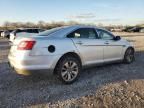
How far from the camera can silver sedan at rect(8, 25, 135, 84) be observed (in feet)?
20.8

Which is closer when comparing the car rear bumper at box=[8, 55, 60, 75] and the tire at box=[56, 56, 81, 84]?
the car rear bumper at box=[8, 55, 60, 75]

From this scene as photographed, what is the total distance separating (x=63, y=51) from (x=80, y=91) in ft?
3.93

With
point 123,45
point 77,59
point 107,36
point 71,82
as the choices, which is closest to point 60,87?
point 71,82

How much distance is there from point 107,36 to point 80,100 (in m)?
3.63

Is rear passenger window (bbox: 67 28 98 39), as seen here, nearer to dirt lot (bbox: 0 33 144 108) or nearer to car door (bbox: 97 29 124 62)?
car door (bbox: 97 29 124 62)

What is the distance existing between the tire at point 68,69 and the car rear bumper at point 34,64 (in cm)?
20

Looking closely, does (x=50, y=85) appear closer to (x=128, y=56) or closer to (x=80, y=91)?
(x=80, y=91)

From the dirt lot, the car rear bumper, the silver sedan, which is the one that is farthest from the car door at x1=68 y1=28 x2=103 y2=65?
the car rear bumper

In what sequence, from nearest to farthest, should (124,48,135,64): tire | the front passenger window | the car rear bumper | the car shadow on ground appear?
1. the car shadow on ground
2. the car rear bumper
3. the front passenger window
4. (124,48,135,64): tire

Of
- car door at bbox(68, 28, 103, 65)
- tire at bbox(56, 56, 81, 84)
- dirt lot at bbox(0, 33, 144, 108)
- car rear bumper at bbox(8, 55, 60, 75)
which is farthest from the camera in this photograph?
car door at bbox(68, 28, 103, 65)

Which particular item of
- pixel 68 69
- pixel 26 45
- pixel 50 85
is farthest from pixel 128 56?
pixel 26 45

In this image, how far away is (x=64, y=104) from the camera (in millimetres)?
5316

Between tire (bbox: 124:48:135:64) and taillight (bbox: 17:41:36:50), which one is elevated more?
taillight (bbox: 17:41:36:50)

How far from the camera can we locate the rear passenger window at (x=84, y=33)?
24.1 feet
